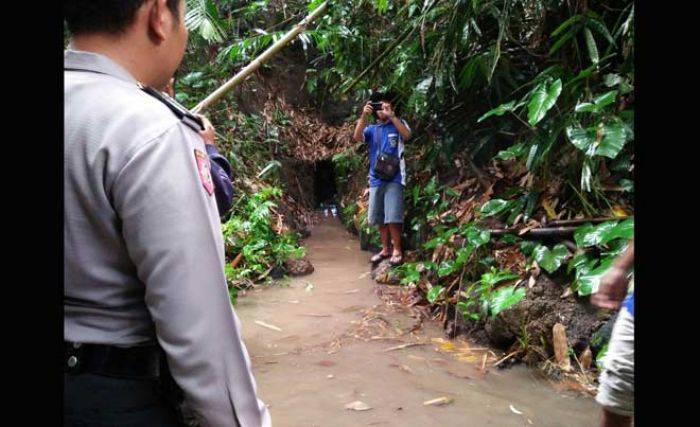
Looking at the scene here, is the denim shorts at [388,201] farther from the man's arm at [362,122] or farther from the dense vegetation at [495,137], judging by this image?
the man's arm at [362,122]

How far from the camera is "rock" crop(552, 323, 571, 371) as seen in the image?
2.93m

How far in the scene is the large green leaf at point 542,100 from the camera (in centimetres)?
317

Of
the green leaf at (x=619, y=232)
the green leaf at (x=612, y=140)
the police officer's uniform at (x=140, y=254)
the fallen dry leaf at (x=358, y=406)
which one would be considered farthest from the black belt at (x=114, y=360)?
the green leaf at (x=612, y=140)

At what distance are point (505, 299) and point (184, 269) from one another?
2.72 meters

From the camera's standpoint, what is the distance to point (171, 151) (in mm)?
823

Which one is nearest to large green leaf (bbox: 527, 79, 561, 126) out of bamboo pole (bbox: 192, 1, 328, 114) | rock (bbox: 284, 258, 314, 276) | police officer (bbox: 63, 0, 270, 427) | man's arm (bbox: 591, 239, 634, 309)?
man's arm (bbox: 591, 239, 634, 309)

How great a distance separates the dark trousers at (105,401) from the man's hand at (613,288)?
54.9 inches

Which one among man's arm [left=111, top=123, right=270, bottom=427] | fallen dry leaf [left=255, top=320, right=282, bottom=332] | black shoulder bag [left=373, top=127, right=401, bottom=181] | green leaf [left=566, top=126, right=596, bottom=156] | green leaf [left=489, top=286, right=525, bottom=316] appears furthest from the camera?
black shoulder bag [left=373, top=127, right=401, bottom=181]

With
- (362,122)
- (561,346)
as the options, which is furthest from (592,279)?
(362,122)

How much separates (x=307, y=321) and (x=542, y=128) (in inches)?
96.8

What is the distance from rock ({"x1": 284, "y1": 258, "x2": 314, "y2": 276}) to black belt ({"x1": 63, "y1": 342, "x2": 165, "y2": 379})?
4.91m

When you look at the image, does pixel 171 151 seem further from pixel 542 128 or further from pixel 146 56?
pixel 542 128

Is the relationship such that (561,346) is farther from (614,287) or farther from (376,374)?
(614,287)

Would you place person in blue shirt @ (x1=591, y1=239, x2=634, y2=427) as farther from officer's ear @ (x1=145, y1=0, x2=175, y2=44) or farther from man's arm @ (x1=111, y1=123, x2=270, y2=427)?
officer's ear @ (x1=145, y1=0, x2=175, y2=44)
